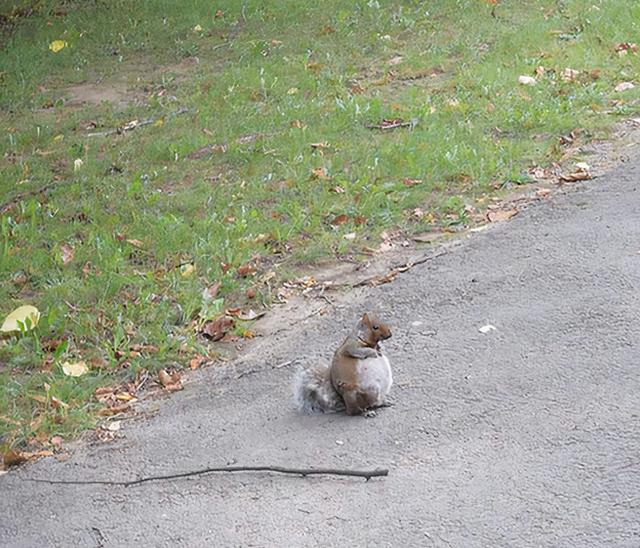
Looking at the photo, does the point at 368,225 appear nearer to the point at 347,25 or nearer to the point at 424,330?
the point at 424,330

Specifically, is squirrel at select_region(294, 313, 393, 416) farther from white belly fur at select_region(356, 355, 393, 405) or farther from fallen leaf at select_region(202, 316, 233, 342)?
fallen leaf at select_region(202, 316, 233, 342)

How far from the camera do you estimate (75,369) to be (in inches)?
223

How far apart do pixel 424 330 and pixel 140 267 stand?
79.3 inches

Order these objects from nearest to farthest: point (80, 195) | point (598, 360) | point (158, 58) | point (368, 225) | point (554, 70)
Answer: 1. point (598, 360)
2. point (368, 225)
3. point (80, 195)
4. point (554, 70)
5. point (158, 58)

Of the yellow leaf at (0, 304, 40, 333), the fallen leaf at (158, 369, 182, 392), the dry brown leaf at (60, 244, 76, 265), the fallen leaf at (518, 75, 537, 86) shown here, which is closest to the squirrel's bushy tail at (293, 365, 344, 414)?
the fallen leaf at (158, 369, 182, 392)

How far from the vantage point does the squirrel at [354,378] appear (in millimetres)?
4656

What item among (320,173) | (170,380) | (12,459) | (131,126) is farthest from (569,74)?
(12,459)

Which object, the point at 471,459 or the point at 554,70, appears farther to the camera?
the point at 554,70

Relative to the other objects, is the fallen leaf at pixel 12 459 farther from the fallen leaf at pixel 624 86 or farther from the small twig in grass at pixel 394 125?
the fallen leaf at pixel 624 86

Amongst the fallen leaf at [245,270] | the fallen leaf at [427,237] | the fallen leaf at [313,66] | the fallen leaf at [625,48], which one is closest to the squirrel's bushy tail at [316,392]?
the fallen leaf at [245,270]

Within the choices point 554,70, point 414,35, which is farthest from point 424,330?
point 414,35

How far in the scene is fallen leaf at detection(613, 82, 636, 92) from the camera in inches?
362

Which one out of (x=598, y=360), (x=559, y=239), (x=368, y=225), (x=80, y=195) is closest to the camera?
(x=598, y=360)

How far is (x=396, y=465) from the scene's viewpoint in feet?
14.4
